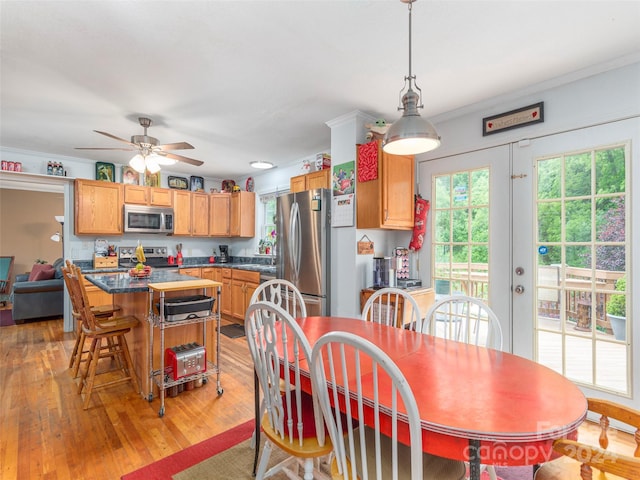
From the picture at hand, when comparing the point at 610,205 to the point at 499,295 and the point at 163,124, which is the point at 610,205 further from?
the point at 163,124

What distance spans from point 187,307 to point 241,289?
2.37m

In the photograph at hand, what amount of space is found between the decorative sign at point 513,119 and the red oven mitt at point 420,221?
2.69 feet

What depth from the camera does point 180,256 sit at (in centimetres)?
550

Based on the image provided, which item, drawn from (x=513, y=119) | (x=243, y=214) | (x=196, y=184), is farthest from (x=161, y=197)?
(x=513, y=119)

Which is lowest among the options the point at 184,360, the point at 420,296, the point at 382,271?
the point at 184,360

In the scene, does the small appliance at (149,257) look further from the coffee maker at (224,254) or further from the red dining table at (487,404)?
the red dining table at (487,404)

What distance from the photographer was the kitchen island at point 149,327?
8.03 feet

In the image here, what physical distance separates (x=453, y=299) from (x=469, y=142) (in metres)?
1.73

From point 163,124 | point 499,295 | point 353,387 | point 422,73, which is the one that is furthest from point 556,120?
point 163,124

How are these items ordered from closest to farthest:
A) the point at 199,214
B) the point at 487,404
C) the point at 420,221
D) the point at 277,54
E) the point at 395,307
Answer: the point at 487,404 < the point at 277,54 < the point at 395,307 < the point at 420,221 < the point at 199,214

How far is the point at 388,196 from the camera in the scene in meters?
2.93

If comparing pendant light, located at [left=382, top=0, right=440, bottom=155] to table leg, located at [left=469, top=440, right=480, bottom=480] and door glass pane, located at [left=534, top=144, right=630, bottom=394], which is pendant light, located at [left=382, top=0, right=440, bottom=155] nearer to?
table leg, located at [left=469, top=440, right=480, bottom=480]

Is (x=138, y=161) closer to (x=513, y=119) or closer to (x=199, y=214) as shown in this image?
(x=199, y=214)

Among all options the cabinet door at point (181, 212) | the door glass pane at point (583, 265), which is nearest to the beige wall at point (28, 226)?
the cabinet door at point (181, 212)
